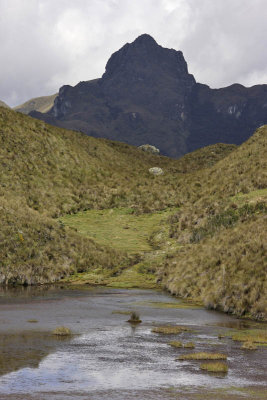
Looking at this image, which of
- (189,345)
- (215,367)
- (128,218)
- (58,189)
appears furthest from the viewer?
(58,189)

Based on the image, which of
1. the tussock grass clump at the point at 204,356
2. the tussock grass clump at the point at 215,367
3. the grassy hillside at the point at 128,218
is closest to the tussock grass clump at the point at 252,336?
the tussock grass clump at the point at 204,356

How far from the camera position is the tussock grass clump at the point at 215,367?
635 inches

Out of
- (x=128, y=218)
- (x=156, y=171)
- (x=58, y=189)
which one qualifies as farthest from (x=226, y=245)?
(x=156, y=171)

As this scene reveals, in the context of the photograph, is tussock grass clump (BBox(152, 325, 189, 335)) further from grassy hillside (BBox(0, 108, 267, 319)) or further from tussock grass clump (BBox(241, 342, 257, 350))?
grassy hillside (BBox(0, 108, 267, 319))

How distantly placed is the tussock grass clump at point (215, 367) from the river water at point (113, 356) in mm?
227

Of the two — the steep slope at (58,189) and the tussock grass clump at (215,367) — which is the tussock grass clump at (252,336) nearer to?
the tussock grass clump at (215,367)

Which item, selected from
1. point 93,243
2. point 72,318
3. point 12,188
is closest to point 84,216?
point 12,188

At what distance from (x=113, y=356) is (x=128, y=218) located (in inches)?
1878

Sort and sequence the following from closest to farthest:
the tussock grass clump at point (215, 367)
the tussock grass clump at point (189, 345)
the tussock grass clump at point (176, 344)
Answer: the tussock grass clump at point (215, 367) < the tussock grass clump at point (189, 345) < the tussock grass clump at point (176, 344)

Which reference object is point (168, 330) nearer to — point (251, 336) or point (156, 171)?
point (251, 336)

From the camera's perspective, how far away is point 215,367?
16203 millimetres

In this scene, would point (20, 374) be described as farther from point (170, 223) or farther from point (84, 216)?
point (84, 216)

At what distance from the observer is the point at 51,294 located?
3544cm

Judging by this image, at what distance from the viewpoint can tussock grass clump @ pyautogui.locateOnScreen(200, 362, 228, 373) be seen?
52.9ft
